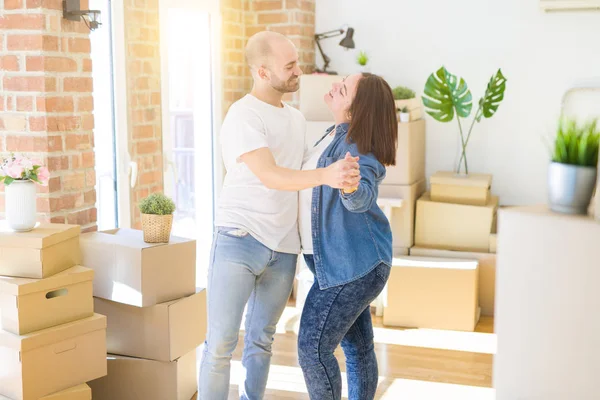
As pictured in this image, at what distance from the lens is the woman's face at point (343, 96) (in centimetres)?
236

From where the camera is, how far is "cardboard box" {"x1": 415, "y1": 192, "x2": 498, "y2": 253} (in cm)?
454

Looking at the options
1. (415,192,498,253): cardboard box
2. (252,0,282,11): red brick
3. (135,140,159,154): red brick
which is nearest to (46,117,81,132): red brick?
(135,140,159,154): red brick

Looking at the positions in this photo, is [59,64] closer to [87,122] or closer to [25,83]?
[25,83]

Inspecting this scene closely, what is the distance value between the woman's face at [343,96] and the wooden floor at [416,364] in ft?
4.74

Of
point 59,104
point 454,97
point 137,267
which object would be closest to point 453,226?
point 454,97

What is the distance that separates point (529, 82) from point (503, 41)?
0.30 metres

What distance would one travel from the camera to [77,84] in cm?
311

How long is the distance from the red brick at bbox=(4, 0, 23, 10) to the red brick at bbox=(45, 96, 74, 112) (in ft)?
1.19

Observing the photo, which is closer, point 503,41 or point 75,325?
point 75,325

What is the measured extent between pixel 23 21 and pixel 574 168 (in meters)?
2.12

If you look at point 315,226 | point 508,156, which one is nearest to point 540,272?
point 315,226

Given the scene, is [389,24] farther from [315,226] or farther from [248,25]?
[315,226]

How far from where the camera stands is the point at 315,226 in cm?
238

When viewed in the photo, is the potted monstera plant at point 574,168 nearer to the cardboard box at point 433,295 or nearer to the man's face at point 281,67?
the man's face at point 281,67
